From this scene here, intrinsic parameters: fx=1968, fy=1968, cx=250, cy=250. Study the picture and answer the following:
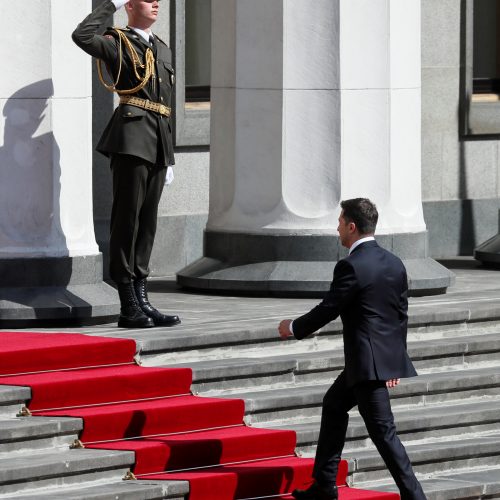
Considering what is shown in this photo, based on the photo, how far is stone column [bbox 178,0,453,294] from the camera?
14.1m

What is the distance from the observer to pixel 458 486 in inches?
432

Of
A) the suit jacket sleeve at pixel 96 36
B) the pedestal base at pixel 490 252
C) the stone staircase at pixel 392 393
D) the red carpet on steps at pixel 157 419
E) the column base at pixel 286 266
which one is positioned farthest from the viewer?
the pedestal base at pixel 490 252

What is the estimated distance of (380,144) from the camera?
14.3m

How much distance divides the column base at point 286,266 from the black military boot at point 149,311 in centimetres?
186

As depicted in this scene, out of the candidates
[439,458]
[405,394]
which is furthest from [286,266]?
[439,458]

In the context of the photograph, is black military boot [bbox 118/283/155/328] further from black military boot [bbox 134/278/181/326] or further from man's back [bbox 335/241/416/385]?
man's back [bbox 335/241/416/385]

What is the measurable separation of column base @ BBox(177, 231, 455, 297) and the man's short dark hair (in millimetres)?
4089

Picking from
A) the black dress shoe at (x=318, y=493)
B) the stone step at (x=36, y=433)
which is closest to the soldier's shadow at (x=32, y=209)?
the stone step at (x=36, y=433)

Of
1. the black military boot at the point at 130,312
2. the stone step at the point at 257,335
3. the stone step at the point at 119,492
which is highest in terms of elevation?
the black military boot at the point at 130,312

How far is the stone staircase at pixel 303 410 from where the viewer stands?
1001cm

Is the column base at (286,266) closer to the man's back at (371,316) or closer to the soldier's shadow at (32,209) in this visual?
the soldier's shadow at (32,209)

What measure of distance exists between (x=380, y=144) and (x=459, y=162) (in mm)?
3347

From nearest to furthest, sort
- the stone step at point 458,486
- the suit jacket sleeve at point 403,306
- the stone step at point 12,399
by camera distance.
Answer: the suit jacket sleeve at point 403,306, the stone step at point 12,399, the stone step at point 458,486

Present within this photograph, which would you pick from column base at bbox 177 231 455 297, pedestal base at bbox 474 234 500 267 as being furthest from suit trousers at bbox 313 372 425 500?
pedestal base at bbox 474 234 500 267
